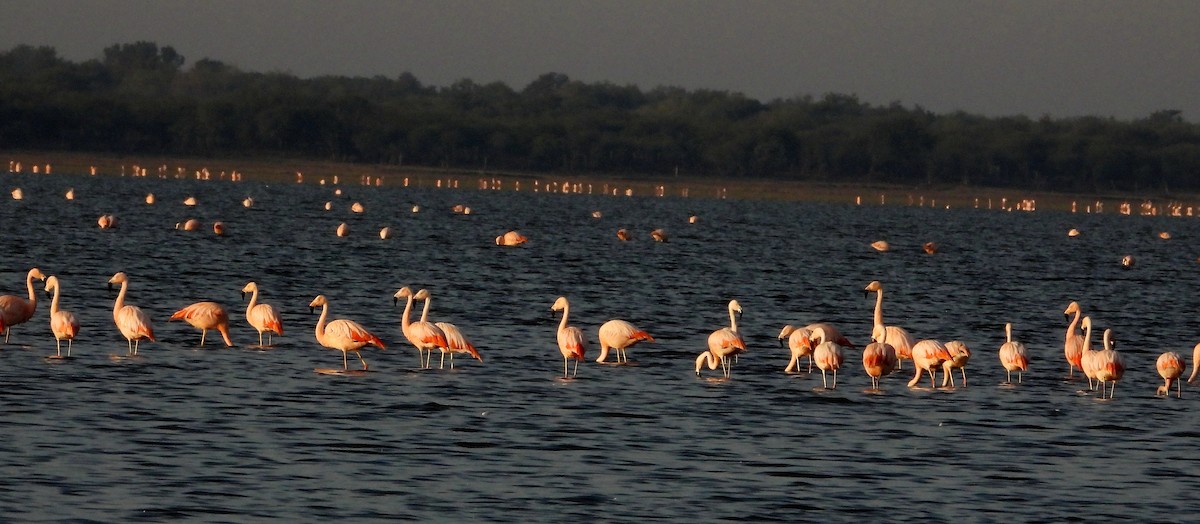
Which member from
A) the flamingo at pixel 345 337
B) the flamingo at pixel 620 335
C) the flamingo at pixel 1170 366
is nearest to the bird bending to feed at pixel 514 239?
the flamingo at pixel 620 335

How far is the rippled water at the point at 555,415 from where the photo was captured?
1645 centimetres

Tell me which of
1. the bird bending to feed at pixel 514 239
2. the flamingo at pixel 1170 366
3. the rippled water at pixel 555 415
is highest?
the flamingo at pixel 1170 366

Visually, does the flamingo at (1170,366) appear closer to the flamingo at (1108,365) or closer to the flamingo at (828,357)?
the flamingo at (1108,365)

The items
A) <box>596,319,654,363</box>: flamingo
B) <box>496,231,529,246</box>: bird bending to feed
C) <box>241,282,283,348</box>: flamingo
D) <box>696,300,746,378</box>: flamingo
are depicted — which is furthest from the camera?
<box>496,231,529,246</box>: bird bending to feed

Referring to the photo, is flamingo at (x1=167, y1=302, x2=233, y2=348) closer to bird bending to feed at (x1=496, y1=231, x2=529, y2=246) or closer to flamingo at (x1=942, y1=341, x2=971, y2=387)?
flamingo at (x1=942, y1=341, x2=971, y2=387)

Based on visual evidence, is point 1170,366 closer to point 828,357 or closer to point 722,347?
point 828,357

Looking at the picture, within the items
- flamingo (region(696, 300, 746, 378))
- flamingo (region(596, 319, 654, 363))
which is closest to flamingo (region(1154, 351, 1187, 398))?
flamingo (region(696, 300, 746, 378))

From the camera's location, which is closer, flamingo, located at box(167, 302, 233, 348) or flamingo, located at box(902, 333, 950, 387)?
flamingo, located at box(902, 333, 950, 387)

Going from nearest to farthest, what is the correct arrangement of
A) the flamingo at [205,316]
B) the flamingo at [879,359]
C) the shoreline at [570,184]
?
the flamingo at [879,359], the flamingo at [205,316], the shoreline at [570,184]

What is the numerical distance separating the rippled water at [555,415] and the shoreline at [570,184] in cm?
12368

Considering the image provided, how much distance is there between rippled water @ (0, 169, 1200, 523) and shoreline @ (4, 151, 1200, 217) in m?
124

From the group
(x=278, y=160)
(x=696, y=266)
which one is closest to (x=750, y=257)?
(x=696, y=266)

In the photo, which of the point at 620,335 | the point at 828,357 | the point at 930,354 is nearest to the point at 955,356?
the point at 930,354

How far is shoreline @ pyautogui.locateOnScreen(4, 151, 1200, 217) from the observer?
172m
